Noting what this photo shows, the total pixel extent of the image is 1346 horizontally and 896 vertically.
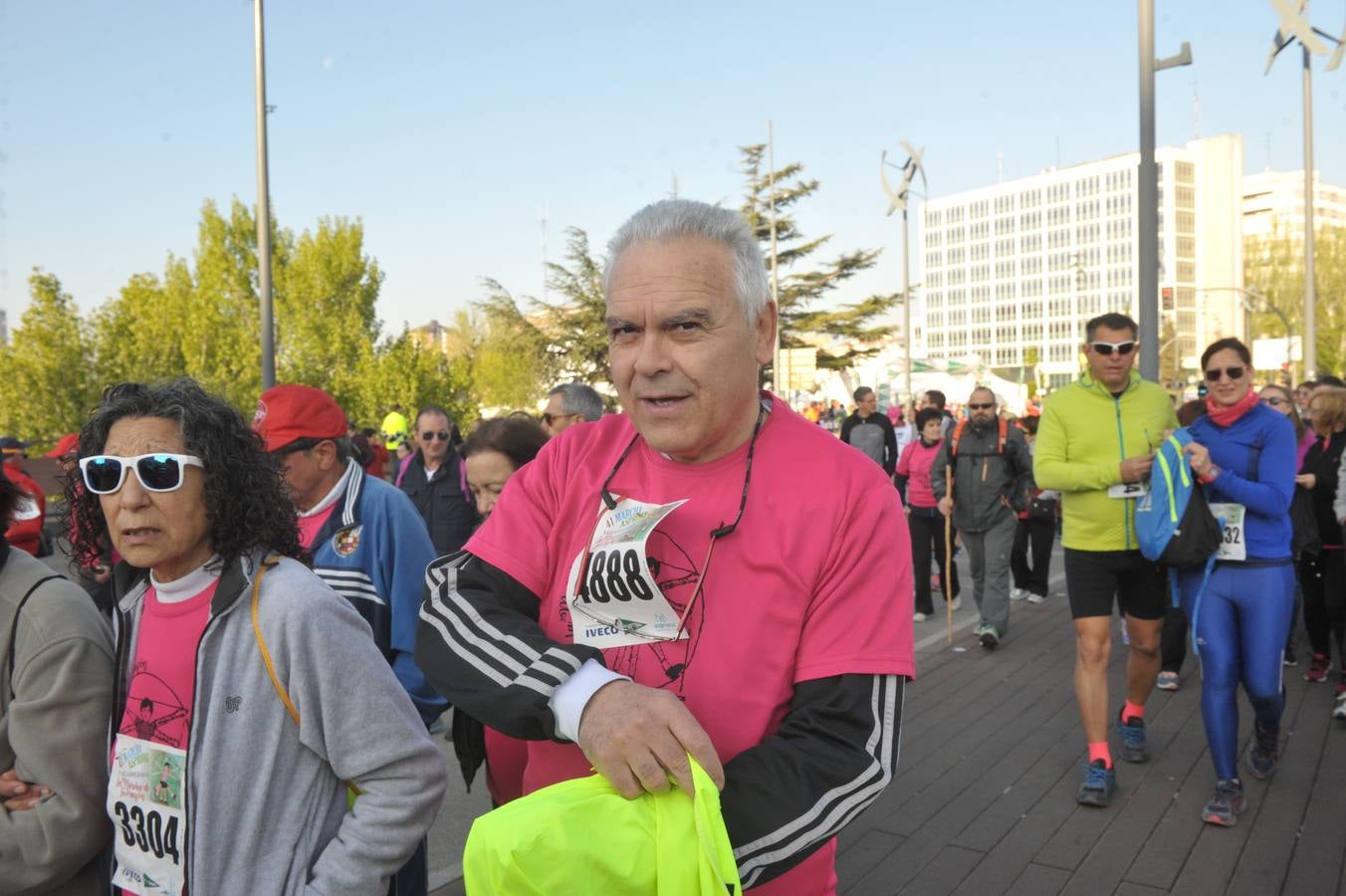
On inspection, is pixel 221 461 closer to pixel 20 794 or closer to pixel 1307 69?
pixel 20 794

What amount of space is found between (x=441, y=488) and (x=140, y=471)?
5144 millimetres

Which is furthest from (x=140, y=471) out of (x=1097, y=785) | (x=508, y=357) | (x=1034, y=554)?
(x=508, y=357)

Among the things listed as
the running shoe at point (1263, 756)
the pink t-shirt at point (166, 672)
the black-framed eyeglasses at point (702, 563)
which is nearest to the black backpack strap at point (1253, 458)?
the running shoe at point (1263, 756)

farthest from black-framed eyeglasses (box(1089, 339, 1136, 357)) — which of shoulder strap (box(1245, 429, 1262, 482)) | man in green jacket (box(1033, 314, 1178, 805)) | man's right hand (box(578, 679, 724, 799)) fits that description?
man's right hand (box(578, 679, 724, 799))

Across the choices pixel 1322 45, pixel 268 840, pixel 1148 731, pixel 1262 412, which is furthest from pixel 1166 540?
pixel 1322 45

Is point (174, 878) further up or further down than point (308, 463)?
further down

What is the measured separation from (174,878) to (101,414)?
39.0 inches

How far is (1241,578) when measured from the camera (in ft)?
16.2

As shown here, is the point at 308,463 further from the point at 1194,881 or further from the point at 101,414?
the point at 1194,881

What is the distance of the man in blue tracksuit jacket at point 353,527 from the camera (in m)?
3.62

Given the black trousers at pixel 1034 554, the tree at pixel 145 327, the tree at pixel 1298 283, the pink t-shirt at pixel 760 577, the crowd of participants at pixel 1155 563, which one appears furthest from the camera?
the tree at pixel 1298 283

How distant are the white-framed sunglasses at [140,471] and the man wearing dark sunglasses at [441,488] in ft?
15.6

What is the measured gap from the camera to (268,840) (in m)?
2.09

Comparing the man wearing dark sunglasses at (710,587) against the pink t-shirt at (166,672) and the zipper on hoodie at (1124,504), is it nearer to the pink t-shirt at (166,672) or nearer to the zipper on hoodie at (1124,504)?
the pink t-shirt at (166,672)
